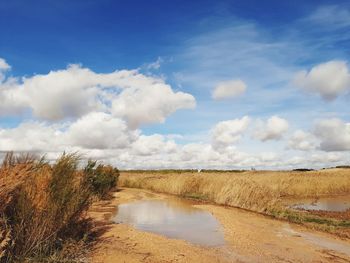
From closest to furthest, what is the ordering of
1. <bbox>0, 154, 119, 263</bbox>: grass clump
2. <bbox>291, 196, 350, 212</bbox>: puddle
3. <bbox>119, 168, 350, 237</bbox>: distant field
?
1. <bbox>0, 154, 119, 263</bbox>: grass clump
2. <bbox>119, 168, 350, 237</bbox>: distant field
3. <bbox>291, 196, 350, 212</bbox>: puddle

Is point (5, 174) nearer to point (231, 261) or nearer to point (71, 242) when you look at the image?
point (71, 242)

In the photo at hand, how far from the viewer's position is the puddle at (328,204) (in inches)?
1071

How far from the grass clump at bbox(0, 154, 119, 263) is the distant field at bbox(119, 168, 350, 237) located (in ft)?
36.9

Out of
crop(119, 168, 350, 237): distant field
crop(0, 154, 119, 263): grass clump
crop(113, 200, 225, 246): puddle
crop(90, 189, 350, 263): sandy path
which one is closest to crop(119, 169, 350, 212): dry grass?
crop(119, 168, 350, 237): distant field

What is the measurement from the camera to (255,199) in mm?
22562

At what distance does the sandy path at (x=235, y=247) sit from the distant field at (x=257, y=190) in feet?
10.0

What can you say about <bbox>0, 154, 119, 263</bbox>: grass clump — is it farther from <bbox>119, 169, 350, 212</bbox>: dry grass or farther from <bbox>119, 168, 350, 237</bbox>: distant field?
<bbox>119, 169, 350, 212</bbox>: dry grass

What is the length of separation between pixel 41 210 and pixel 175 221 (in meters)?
9.22

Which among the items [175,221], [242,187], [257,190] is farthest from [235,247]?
[242,187]

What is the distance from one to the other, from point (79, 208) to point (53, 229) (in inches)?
49.5

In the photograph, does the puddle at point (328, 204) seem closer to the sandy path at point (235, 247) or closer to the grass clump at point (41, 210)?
the sandy path at point (235, 247)

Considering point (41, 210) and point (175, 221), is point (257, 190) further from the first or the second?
point (41, 210)

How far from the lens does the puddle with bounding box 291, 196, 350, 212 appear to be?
1071 inches

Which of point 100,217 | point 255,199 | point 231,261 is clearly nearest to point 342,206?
point 255,199
